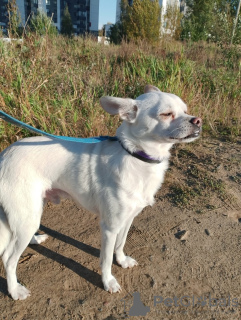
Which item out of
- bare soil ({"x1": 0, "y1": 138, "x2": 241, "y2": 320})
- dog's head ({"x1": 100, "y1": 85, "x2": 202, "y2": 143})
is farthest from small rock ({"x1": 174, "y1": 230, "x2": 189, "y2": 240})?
dog's head ({"x1": 100, "y1": 85, "x2": 202, "y2": 143})

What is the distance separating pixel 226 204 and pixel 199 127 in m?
1.71

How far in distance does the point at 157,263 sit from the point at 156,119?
4.61ft

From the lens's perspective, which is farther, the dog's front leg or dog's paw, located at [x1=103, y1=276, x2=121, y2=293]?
dog's paw, located at [x1=103, y1=276, x2=121, y2=293]

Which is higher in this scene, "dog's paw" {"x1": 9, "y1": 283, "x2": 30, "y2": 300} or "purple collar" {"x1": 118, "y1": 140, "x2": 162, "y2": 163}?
"purple collar" {"x1": 118, "y1": 140, "x2": 162, "y2": 163}

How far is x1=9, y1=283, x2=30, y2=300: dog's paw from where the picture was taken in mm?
2090

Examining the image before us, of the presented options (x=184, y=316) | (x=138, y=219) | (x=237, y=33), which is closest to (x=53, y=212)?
(x=138, y=219)

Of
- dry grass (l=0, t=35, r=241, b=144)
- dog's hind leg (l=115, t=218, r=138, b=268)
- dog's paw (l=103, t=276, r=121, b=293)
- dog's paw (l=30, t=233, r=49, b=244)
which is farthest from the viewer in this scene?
dry grass (l=0, t=35, r=241, b=144)

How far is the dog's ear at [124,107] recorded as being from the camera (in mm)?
1949

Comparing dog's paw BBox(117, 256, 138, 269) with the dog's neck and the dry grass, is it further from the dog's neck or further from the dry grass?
the dry grass

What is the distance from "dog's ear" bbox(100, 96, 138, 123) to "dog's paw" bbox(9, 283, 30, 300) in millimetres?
1643

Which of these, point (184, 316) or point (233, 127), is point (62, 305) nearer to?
point (184, 316)

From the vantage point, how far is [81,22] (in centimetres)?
6369

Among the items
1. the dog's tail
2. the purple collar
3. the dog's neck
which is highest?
the dog's neck

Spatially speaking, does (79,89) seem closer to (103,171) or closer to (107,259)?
(103,171)
